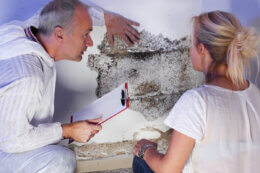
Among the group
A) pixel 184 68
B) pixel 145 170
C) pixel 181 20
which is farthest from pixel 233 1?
pixel 145 170

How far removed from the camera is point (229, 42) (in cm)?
100

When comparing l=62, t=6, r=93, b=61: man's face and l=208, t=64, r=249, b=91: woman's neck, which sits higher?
l=62, t=6, r=93, b=61: man's face

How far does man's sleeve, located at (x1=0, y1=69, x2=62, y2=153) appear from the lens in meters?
1.10

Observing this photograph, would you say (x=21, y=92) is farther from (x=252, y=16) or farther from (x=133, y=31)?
(x=252, y=16)

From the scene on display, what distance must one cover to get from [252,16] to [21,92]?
1.17 meters

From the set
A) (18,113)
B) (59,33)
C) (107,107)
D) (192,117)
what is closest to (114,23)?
(59,33)

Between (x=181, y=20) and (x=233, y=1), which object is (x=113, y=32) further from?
(x=233, y=1)

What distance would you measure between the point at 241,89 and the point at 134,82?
1.04 m

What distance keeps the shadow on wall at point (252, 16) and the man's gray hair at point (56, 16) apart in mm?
905

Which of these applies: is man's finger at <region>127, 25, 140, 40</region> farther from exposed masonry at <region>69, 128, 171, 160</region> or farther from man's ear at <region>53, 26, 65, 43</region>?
exposed masonry at <region>69, 128, 171, 160</region>

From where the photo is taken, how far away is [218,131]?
94cm

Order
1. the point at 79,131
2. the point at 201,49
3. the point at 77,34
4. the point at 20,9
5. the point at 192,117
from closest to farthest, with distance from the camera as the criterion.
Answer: the point at 192,117 < the point at 201,49 < the point at 79,131 < the point at 77,34 < the point at 20,9

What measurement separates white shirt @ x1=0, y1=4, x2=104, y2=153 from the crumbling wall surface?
65 cm

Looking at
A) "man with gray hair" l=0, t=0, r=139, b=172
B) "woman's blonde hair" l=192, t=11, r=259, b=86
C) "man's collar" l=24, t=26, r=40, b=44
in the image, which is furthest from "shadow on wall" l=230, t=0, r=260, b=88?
"man's collar" l=24, t=26, r=40, b=44
